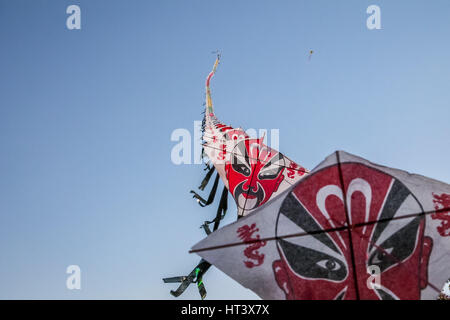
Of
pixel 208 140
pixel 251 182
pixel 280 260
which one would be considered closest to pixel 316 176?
pixel 280 260

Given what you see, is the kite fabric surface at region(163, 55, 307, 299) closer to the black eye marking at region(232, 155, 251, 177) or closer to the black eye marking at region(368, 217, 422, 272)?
the black eye marking at region(232, 155, 251, 177)

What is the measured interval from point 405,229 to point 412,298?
1.13 m

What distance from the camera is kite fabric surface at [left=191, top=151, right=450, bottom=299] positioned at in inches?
227

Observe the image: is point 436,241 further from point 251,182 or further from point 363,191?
point 251,182

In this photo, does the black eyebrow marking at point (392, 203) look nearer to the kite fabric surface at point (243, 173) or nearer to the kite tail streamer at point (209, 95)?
the kite fabric surface at point (243, 173)

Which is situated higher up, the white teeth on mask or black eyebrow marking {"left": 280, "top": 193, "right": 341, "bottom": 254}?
black eyebrow marking {"left": 280, "top": 193, "right": 341, "bottom": 254}

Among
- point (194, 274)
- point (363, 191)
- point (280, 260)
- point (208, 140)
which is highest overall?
point (208, 140)

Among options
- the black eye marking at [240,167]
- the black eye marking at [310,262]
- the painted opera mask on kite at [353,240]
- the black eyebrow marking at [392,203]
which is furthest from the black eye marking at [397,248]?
the black eye marking at [240,167]

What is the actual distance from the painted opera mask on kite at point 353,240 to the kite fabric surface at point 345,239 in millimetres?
16

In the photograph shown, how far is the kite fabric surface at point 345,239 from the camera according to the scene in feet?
18.9

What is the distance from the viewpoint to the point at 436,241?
6.00 meters

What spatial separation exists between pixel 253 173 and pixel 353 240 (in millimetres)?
6878

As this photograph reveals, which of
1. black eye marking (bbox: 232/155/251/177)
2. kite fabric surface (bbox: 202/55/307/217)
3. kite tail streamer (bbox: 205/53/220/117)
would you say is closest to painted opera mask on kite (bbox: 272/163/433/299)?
kite fabric surface (bbox: 202/55/307/217)
